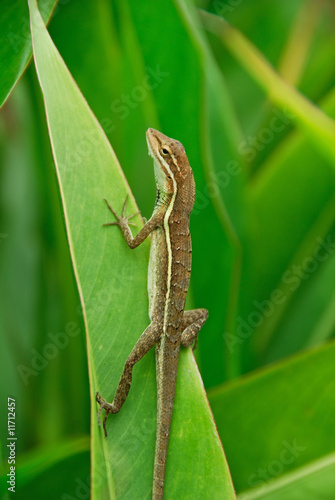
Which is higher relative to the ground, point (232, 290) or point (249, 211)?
point (249, 211)

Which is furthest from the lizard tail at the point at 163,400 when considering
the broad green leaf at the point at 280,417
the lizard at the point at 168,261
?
the broad green leaf at the point at 280,417

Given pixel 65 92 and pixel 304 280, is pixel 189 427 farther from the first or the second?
pixel 304 280

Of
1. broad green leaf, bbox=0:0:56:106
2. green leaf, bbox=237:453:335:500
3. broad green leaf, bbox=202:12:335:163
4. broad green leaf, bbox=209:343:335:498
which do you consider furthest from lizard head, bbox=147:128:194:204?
green leaf, bbox=237:453:335:500

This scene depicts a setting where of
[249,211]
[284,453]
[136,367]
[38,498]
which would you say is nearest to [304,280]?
[249,211]

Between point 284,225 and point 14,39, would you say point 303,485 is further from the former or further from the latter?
point 14,39

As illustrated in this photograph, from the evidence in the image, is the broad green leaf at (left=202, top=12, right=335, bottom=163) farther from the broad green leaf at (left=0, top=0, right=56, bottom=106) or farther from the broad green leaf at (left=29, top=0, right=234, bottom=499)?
the broad green leaf at (left=0, top=0, right=56, bottom=106)

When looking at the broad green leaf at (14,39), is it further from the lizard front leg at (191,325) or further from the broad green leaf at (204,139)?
the lizard front leg at (191,325)

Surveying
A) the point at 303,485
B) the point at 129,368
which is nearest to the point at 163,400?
the point at 129,368
